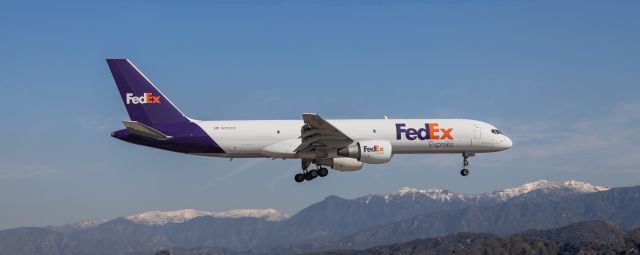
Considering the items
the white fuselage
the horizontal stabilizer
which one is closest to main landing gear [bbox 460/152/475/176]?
the white fuselage

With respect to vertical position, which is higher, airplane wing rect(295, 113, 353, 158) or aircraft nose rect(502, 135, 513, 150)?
aircraft nose rect(502, 135, 513, 150)

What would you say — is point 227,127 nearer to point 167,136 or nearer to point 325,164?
point 167,136

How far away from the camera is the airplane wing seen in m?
71.5

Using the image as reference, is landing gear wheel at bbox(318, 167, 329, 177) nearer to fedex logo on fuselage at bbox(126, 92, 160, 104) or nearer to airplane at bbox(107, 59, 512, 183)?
airplane at bbox(107, 59, 512, 183)

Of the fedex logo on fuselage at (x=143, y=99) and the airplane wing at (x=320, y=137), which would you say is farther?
the fedex logo on fuselage at (x=143, y=99)

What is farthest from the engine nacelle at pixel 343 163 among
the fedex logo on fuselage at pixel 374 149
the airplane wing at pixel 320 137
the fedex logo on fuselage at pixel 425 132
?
the fedex logo on fuselage at pixel 374 149

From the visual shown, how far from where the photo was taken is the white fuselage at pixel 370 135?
76.2 m

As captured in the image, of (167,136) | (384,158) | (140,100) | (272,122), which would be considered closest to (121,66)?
(140,100)

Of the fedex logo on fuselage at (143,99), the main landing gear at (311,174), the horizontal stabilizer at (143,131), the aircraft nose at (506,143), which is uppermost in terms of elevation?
the fedex logo on fuselage at (143,99)

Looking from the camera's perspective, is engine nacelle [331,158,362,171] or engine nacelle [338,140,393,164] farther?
engine nacelle [331,158,362,171]

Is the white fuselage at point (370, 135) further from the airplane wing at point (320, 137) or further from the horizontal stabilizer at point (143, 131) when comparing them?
the horizontal stabilizer at point (143, 131)

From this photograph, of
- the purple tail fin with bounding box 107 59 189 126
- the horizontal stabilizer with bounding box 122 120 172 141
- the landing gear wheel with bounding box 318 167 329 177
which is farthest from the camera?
the landing gear wheel with bounding box 318 167 329 177

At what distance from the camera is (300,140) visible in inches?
3044

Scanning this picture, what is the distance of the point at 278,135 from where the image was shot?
252 ft
